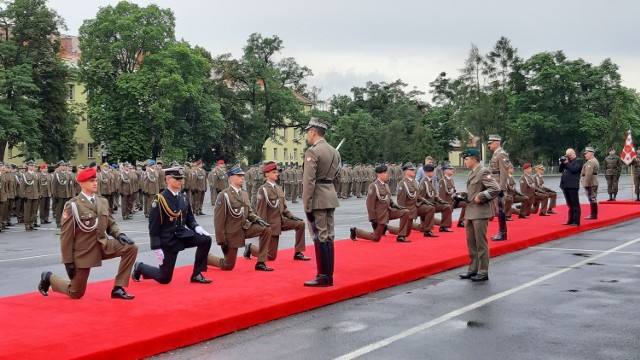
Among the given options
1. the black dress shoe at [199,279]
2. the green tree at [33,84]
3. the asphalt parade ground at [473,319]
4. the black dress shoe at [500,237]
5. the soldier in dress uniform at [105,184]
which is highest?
the green tree at [33,84]

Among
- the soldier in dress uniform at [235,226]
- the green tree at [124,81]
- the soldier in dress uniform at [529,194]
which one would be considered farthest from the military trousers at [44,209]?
the green tree at [124,81]

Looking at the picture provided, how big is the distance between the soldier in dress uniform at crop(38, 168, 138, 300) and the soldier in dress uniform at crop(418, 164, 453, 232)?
874 centimetres

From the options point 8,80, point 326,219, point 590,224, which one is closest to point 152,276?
point 326,219

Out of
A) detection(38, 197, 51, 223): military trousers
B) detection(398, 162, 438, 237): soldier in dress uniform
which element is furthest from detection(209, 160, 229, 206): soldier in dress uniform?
detection(398, 162, 438, 237): soldier in dress uniform

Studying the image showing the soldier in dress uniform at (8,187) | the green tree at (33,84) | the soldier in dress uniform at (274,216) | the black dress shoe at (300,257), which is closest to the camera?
the soldier in dress uniform at (274,216)

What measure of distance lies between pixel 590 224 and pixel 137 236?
39.6 ft

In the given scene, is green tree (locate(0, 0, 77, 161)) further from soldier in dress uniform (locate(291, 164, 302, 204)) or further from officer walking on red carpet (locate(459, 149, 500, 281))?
officer walking on red carpet (locate(459, 149, 500, 281))

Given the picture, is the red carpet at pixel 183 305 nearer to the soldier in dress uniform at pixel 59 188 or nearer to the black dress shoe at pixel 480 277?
the black dress shoe at pixel 480 277

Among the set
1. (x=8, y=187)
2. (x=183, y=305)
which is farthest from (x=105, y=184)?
(x=183, y=305)

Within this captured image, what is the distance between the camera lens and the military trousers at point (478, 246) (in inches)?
415

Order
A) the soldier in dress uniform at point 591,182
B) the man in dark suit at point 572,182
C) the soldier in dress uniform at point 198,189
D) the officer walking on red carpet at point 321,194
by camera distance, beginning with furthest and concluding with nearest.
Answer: the soldier in dress uniform at point 198,189
the soldier in dress uniform at point 591,182
the man in dark suit at point 572,182
the officer walking on red carpet at point 321,194

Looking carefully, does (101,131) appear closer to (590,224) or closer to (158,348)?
(590,224)

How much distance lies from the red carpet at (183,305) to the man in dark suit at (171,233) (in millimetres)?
197

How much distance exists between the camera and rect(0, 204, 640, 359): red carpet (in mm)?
6477
